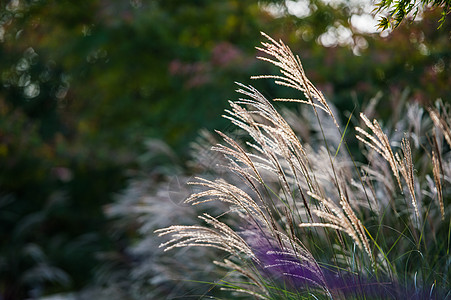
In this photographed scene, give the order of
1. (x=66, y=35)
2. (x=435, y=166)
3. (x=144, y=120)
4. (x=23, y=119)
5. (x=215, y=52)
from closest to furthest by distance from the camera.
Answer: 1. (x=435, y=166)
2. (x=215, y=52)
3. (x=144, y=120)
4. (x=66, y=35)
5. (x=23, y=119)

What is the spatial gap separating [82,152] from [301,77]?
242 inches

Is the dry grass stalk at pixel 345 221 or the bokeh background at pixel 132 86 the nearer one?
the dry grass stalk at pixel 345 221

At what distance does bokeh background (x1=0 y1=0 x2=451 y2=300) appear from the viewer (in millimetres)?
5477

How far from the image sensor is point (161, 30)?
6.06 m

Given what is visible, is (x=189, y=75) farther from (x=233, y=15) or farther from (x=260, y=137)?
(x=260, y=137)

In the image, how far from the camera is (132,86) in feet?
23.6

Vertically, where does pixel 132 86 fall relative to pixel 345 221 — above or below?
above

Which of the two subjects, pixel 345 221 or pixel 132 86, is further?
pixel 132 86

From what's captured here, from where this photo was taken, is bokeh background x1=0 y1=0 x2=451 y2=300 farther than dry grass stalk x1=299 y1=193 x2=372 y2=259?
Yes

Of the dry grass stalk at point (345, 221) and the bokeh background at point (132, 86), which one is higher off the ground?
the bokeh background at point (132, 86)

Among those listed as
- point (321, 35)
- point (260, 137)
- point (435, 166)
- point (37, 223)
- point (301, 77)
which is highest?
point (321, 35)

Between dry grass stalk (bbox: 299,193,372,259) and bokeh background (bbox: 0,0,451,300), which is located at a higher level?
bokeh background (bbox: 0,0,451,300)

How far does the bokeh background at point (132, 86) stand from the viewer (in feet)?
18.0

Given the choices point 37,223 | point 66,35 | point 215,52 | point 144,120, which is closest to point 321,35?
point 215,52
